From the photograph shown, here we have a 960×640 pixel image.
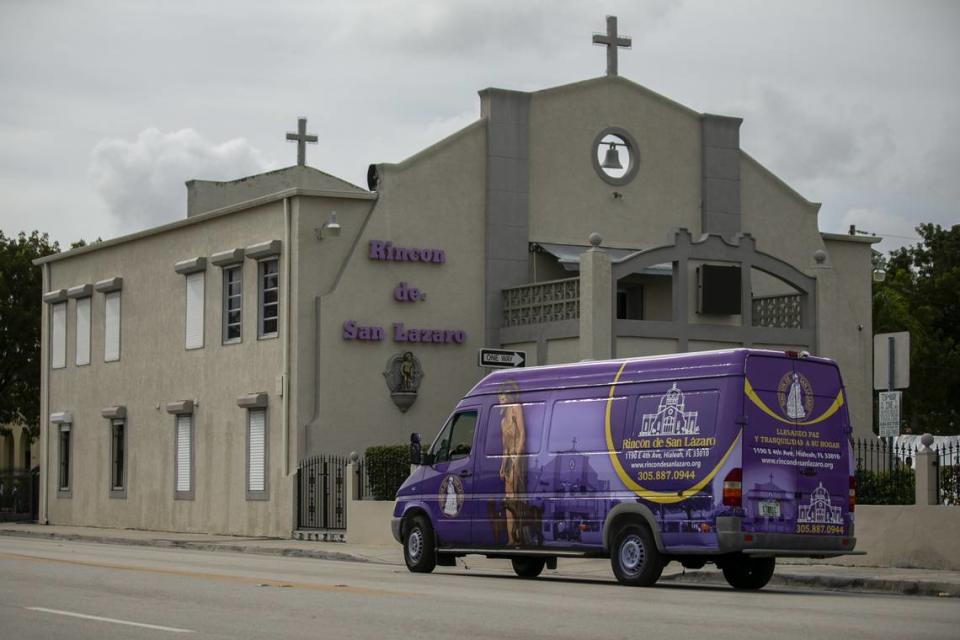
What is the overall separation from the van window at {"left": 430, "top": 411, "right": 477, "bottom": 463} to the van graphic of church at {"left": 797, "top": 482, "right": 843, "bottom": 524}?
4.82m

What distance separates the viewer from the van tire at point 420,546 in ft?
70.1

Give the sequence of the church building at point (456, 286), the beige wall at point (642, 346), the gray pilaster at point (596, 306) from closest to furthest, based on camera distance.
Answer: the gray pilaster at point (596, 306) → the beige wall at point (642, 346) → the church building at point (456, 286)

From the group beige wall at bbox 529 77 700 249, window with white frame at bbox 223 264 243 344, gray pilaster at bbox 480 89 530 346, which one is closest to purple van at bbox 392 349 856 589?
gray pilaster at bbox 480 89 530 346

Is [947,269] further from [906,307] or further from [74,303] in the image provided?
[74,303]

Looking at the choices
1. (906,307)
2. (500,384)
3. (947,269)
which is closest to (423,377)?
(500,384)

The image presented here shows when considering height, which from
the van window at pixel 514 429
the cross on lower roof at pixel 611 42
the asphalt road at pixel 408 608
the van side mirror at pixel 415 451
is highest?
the cross on lower roof at pixel 611 42

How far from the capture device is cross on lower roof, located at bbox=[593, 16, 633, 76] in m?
35.7

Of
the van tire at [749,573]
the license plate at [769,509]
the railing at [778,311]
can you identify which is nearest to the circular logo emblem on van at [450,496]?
the van tire at [749,573]

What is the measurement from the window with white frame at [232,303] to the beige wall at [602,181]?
6464mm

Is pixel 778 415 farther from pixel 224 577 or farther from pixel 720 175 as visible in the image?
pixel 720 175

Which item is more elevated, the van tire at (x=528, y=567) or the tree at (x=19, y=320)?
the tree at (x=19, y=320)

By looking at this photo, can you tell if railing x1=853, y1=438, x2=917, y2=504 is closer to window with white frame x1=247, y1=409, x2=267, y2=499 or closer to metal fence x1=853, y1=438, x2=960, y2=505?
metal fence x1=853, y1=438, x2=960, y2=505

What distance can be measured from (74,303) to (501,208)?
1433 centimetres

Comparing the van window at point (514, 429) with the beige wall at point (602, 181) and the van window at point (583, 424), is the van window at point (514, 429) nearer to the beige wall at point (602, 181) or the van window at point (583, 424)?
the van window at point (583, 424)
